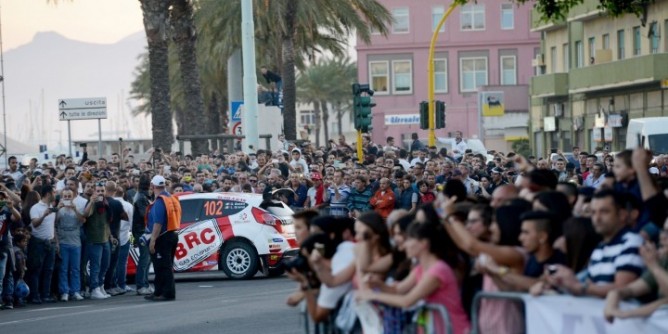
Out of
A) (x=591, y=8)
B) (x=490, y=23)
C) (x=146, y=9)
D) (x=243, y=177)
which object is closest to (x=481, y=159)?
(x=243, y=177)

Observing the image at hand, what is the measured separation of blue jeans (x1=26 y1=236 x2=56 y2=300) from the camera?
69.7 ft

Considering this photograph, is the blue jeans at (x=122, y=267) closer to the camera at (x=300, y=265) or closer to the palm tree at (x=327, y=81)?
the camera at (x=300, y=265)

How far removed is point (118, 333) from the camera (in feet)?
54.7

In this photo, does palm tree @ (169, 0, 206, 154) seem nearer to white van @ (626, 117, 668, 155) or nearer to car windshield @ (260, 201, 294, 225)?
white van @ (626, 117, 668, 155)

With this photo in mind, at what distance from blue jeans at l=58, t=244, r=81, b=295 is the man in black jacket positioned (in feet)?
2.84

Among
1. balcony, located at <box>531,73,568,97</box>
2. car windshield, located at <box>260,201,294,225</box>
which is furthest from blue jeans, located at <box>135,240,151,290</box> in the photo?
balcony, located at <box>531,73,568,97</box>

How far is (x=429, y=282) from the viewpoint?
9211 millimetres

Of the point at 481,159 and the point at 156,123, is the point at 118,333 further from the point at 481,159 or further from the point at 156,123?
the point at 156,123

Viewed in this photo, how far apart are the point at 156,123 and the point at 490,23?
4969 cm

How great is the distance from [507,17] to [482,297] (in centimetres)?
7719

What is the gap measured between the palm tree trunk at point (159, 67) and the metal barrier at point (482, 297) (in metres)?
27.9

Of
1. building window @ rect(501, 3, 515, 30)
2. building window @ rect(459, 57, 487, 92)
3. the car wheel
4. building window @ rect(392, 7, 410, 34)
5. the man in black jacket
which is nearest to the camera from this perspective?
the man in black jacket

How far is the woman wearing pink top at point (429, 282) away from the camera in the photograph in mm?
9250

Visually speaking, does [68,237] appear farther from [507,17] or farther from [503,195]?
[507,17]
